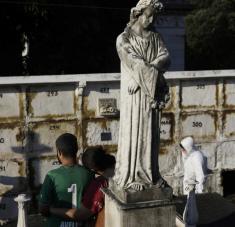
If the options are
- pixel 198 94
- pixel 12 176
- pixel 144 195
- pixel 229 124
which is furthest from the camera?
pixel 229 124

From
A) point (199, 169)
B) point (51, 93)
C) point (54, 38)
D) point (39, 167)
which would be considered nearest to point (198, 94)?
point (199, 169)

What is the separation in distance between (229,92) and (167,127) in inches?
56.0

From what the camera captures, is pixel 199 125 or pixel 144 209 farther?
pixel 199 125

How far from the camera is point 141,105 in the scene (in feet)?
14.5

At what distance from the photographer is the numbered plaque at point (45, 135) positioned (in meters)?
8.30

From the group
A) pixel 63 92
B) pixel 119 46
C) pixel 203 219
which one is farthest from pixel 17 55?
pixel 119 46

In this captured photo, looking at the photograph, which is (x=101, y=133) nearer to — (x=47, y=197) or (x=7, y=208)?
(x=7, y=208)

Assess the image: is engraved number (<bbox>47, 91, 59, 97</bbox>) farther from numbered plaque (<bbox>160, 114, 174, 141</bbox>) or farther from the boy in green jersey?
the boy in green jersey

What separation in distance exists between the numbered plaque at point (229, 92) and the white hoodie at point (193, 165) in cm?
Answer: 234

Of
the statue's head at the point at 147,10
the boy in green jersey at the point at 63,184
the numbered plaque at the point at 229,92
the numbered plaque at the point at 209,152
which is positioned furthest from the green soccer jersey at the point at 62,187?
the numbered plaque at the point at 229,92

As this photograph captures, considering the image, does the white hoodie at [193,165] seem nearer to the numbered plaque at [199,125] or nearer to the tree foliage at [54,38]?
the numbered plaque at [199,125]

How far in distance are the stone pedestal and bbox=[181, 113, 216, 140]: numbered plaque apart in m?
4.75

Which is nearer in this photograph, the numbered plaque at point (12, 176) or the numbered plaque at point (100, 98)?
the numbered plaque at point (12, 176)

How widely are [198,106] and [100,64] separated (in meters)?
6.35
